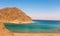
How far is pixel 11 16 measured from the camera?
42531 millimetres

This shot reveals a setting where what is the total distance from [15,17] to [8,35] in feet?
120

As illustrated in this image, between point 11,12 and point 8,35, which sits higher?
point 11,12

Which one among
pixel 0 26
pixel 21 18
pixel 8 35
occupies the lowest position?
pixel 8 35

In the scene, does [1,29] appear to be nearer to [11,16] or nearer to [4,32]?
[4,32]

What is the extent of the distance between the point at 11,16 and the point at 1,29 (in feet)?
120

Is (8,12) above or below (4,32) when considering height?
above

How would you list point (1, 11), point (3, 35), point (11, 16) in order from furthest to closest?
1. point (11, 16)
2. point (1, 11)
3. point (3, 35)

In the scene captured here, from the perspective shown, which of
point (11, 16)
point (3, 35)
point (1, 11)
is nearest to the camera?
point (3, 35)

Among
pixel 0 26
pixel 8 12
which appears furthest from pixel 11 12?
pixel 0 26

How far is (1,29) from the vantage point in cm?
618

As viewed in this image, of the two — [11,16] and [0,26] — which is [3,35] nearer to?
[0,26]

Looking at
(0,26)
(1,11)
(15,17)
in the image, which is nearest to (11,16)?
(15,17)

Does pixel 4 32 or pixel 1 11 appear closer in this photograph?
pixel 4 32

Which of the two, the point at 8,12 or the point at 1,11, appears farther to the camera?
the point at 8,12
